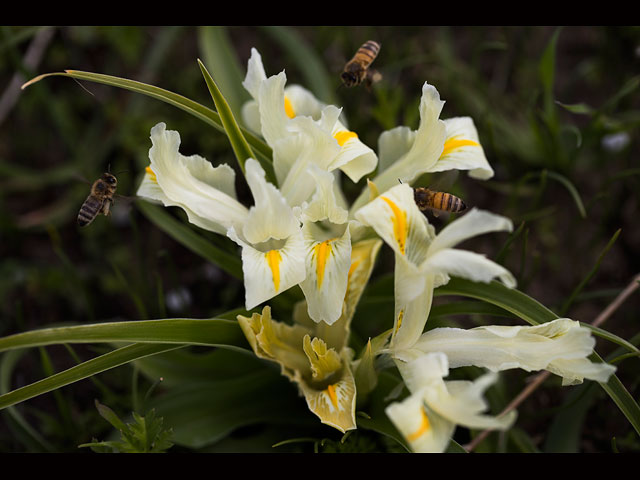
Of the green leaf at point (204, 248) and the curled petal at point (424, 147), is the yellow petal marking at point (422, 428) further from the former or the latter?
the green leaf at point (204, 248)

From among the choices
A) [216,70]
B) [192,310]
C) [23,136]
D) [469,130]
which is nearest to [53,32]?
[23,136]

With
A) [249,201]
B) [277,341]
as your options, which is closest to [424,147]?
[277,341]

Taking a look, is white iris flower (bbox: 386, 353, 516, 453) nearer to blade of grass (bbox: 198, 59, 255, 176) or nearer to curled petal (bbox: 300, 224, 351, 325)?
curled petal (bbox: 300, 224, 351, 325)

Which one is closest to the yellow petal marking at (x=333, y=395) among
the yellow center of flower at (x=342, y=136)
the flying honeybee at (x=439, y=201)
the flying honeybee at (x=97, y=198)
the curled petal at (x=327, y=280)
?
the curled petal at (x=327, y=280)

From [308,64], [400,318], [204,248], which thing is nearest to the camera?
[400,318]

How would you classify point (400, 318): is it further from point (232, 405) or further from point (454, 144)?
point (232, 405)

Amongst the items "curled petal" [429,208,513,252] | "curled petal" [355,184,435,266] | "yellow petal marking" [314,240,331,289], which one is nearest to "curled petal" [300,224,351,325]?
"yellow petal marking" [314,240,331,289]

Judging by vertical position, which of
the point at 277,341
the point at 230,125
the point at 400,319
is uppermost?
the point at 230,125
